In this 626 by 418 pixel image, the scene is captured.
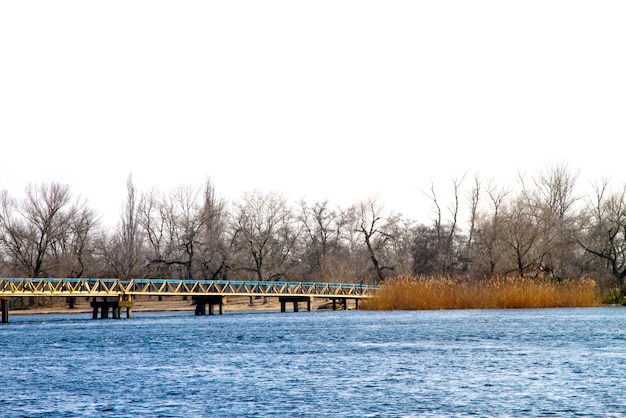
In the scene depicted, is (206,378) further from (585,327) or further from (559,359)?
(585,327)

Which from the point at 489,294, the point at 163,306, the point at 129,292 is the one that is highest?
the point at 129,292

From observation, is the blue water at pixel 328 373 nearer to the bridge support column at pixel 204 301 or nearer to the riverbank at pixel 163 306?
the bridge support column at pixel 204 301

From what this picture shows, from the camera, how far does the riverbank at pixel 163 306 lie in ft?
266

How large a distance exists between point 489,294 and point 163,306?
39.2m

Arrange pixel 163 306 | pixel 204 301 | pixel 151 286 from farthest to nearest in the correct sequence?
1. pixel 163 306
2. pixel 151 286
3. pixel 204 301

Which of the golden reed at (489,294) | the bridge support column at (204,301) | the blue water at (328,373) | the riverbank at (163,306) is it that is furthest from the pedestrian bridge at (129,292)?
the blue water at (328,373)

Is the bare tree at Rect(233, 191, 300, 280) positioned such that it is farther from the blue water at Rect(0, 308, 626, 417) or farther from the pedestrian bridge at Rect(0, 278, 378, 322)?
the blue water at Rect(0, 308, 626, 417)

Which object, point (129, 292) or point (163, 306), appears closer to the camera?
point (129, 292)

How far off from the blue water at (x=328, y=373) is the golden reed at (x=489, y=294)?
581 inches

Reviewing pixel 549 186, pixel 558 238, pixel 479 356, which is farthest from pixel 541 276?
pixel 479 356

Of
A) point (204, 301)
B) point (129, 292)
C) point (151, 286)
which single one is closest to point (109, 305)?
point (129, 292)

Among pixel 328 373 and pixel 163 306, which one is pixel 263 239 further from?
pixel 328 373

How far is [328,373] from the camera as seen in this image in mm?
24203

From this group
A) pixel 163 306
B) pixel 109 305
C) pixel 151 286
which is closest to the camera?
pixel 109 305
